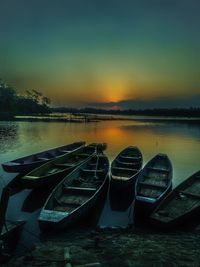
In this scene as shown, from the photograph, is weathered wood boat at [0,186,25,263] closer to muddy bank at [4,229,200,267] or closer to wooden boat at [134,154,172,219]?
muddy bank at [4,229,200,267]

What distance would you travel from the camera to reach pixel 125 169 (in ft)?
68.1

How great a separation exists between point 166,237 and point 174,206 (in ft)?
10.3

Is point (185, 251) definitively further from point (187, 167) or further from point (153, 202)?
point (187, 167)

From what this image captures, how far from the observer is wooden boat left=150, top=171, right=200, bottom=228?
12.5 metres

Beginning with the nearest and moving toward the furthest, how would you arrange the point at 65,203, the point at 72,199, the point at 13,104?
the point at 65,203, the point at 72,199, the point at 13,104

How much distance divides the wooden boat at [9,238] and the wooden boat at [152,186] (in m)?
6.02

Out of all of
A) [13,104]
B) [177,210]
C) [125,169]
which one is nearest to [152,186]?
[177,210]

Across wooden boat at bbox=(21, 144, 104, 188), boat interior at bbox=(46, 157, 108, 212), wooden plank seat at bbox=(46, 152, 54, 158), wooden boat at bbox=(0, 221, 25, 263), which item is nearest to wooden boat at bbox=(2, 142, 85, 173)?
wooden plank seat at bbox=(46, 152, 54, 158)

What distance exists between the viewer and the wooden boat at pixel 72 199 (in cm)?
1196

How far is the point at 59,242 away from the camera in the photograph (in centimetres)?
1102

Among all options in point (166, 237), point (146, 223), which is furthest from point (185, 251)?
point (146, 223)

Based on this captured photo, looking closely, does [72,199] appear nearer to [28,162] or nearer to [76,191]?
[76,191]

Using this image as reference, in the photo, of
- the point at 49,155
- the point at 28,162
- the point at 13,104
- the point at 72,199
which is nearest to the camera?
the point at 72,199

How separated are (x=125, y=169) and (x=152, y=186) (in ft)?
13.5
